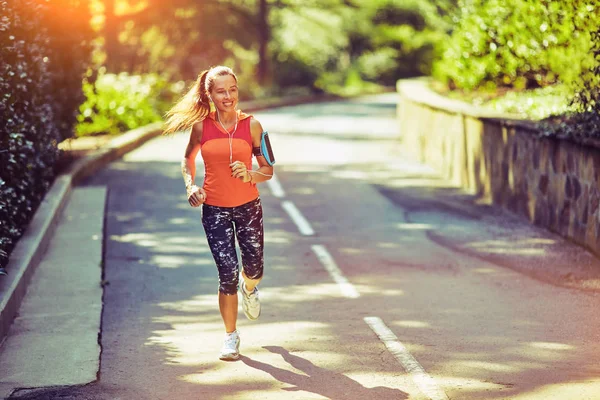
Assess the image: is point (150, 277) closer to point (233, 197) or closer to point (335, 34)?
point (233, 197)

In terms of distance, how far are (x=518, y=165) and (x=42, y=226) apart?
255 inches

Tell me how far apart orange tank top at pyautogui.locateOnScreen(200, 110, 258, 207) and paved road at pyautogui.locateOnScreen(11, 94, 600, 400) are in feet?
3.78

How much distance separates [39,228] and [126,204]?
13.1 ft

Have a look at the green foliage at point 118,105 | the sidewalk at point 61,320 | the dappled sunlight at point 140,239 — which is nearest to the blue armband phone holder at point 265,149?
the sidewalk at point 61,320

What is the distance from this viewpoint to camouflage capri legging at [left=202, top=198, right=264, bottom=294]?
295 inches

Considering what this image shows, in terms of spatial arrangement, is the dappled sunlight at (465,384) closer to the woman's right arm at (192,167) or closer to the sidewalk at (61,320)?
the woman's right arm at (192,167)

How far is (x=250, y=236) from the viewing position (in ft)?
24.9

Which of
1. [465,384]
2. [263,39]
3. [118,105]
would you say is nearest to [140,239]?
[465,384]

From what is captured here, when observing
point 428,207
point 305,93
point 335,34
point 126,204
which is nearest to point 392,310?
point 428,207

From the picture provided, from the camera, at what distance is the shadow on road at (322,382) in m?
6.64

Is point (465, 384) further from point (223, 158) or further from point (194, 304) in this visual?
point (194, 304)

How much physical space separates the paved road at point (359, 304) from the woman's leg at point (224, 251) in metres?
0.38

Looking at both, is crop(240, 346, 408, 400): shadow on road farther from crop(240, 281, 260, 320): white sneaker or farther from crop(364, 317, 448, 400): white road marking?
crop(240, 281, 260, 320): white sneaker

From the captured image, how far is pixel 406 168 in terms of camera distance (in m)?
20.6
